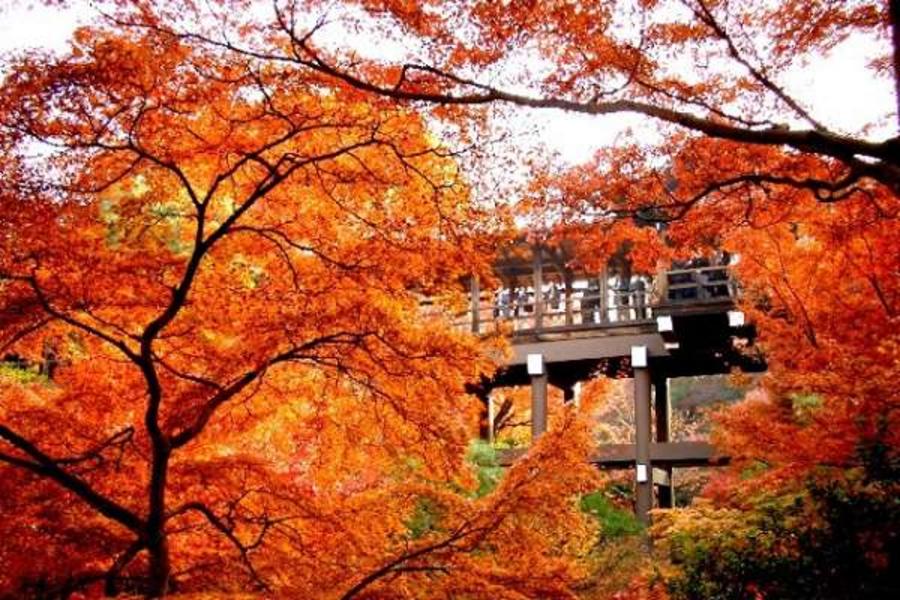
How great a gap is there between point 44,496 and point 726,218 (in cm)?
646

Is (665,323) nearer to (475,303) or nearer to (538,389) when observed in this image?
(538,389)

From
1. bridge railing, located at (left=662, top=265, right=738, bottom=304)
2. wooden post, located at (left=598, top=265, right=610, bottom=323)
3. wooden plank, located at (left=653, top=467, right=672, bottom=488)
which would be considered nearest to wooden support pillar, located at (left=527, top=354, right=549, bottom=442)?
wooden post, located at (left=598, top=265, right=610, bottom=323)

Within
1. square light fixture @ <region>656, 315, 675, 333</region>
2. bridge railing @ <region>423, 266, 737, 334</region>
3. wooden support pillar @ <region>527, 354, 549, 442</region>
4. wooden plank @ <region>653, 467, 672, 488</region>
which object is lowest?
wooden plank @ <region>653, 467, 672, 488</region>

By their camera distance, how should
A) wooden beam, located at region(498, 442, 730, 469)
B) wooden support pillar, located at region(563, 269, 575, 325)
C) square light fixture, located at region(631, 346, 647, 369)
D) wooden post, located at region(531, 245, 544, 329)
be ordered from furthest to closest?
wooden support pillar, located at region(563, 269, 575, 325) < wooden post, located at region(531, 245, 544, 329) < square light fixture, located at region(631, 346, 647, 369) < wooden beam, located at region(498, 442, 730, 469)

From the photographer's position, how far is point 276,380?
7.04 metres

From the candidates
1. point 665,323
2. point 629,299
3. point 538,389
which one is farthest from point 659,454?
point 629,299

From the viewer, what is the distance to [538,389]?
60.2 ft

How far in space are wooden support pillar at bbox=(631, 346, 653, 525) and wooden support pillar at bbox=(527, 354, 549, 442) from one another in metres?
1.98

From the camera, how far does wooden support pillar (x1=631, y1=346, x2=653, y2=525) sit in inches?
647

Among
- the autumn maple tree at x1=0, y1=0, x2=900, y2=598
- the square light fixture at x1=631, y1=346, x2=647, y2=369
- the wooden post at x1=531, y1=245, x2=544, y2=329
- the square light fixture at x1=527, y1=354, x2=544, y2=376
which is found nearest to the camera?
the autumn maple tree at x1=0, y1=0, x2=900, y2=598

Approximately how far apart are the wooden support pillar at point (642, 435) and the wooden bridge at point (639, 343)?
20mm

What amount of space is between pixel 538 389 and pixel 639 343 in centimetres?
240

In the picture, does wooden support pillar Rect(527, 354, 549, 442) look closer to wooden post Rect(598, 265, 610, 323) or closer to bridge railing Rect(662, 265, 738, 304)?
wooden post Rect(598, 265, 610, 323)

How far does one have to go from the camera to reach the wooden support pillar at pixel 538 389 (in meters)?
17.9
